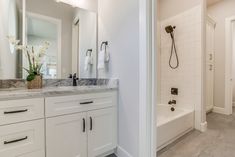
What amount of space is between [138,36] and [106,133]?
1.12m

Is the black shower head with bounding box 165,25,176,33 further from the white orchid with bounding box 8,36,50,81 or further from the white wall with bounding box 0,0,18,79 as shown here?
the white wall with bounding box 0,0,18,79

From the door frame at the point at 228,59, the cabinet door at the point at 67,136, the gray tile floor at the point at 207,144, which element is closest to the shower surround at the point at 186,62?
the gray tile floor at the point at 207,144

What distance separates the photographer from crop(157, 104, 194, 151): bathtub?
187 cm

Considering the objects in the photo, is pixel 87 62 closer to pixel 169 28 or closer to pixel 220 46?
pixel 169 28

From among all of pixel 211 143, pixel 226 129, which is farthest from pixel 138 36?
pixel 226 129

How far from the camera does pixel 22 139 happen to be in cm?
115

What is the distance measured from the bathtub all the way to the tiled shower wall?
0.27 metres

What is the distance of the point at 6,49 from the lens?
1546mm

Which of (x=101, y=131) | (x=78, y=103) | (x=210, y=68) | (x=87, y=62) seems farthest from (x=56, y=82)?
(x=210, y=68)

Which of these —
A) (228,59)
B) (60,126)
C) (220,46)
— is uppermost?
(220,46)

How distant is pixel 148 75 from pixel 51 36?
4.42ft

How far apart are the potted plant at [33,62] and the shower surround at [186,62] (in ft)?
7.66

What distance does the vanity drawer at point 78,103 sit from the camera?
1291 millimetres

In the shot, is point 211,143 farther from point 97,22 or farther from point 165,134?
point 97,22
